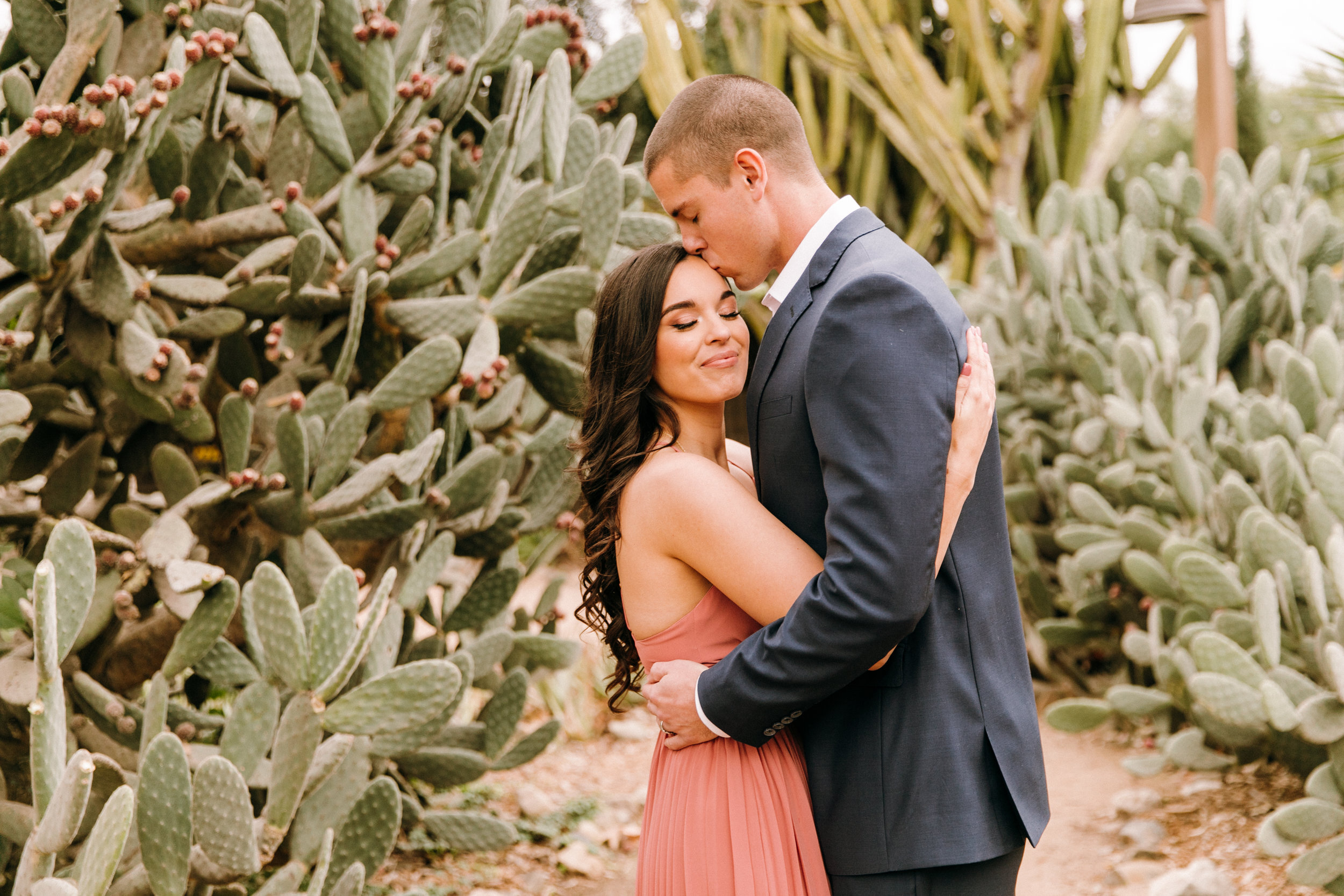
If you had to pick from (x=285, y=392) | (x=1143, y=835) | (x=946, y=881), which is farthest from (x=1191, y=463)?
(x=285, y=392)

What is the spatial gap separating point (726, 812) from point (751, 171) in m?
1.08

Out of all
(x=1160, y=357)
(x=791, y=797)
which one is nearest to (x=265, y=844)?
(x=791, y=797)

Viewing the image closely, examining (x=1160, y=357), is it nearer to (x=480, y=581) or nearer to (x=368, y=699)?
(x=480, y=581)

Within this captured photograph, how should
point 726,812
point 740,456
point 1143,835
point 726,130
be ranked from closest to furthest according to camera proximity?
point 726,812, point 726,130, point 740,456, point 1143,835

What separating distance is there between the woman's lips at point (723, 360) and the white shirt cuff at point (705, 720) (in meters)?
0.56

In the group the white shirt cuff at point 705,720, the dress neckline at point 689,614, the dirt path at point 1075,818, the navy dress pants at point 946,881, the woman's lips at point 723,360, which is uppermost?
the woman's lips at point 723,360

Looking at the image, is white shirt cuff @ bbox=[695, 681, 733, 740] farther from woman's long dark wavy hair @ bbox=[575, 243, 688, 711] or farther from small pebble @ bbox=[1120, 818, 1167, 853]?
small pebble @ bbox=[1120, 818, 1167, 853]

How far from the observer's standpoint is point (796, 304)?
180 centimetres

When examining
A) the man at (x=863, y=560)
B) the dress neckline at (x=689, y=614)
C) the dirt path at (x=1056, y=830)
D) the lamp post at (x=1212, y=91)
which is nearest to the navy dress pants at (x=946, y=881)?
the man at (x=863, y=560)

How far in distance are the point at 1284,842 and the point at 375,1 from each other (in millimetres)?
3679

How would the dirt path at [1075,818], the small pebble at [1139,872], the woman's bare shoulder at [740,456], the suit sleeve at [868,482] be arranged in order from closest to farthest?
the suit sleeve at [868,482] → the woman's bare shoulder at [740,456] → the small pebble at [1139,872] → the dirt path at [1075,818]

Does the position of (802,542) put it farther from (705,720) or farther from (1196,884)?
(1196,884)

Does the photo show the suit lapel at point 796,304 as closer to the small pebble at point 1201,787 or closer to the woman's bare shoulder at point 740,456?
the woman's bare shoulder at point 740,456

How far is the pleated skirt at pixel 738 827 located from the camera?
A: 175 centimetres
